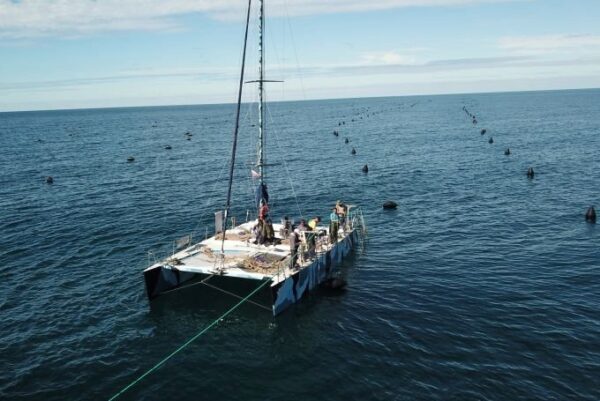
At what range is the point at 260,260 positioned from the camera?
26.5 metres

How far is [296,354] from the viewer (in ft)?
70.2

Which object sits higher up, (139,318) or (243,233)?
(243,233)

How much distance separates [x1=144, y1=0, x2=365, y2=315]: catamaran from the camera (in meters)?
25.0

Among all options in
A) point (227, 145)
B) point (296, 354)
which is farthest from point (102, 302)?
point (227, 145)

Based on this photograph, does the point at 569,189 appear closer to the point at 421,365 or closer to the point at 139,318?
the point at 421,365

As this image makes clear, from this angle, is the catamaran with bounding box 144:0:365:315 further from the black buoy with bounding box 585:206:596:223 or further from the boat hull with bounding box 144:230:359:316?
the black buoy with bounding box 585:206:596:223

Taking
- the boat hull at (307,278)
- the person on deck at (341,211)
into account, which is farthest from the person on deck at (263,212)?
the person on deck at (341,211)

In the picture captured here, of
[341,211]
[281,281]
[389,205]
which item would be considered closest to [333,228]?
[341,211]

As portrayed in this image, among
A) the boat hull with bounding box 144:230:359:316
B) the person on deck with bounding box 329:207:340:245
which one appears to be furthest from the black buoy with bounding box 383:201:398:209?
the boat hull with bounding box 144:230:359:316

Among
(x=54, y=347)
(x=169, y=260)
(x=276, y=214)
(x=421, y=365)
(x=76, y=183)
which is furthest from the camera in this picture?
(x=76, y=183)

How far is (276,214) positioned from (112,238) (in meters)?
15.0

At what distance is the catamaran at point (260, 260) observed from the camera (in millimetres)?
25047

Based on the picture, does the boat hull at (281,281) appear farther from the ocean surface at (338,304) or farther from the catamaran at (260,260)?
the ocean surface at (338,304)

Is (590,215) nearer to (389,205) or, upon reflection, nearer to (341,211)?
(389,205)
